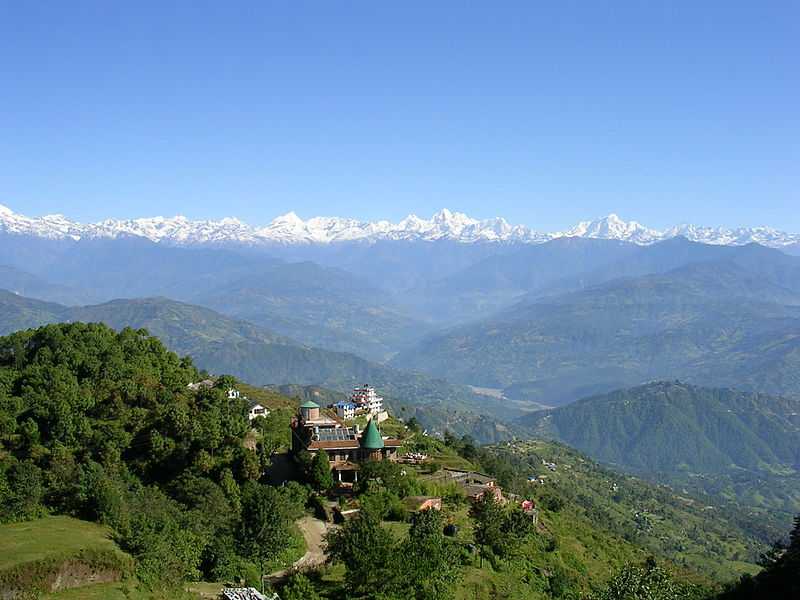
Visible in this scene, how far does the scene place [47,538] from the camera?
105ft

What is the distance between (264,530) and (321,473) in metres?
9.09

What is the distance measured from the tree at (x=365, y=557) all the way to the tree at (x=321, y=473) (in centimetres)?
958

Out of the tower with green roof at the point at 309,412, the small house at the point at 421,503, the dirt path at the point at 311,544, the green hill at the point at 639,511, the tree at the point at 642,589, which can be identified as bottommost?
the green hill at the point at 639,511

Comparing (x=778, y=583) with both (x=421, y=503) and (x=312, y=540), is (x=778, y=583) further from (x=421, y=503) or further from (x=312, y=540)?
(x=312, y=540)

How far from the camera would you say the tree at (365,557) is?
3341cm

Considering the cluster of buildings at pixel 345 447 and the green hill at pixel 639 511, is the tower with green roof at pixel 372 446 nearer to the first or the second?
the cluster of buildings at pixel 345 447

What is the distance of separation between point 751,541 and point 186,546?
12958 cm

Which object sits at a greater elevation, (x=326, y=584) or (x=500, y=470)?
(x=326, y=584)

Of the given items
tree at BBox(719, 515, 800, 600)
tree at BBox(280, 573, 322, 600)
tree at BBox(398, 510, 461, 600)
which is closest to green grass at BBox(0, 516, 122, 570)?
tree at BBox(280, 573, 322, 600)

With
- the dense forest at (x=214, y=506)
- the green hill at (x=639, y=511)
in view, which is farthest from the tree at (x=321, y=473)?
the green hill at (x=639, y=511)

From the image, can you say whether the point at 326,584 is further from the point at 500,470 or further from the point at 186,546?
the point at 500,470

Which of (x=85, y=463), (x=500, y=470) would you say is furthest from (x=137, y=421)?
(x=500, y=470)

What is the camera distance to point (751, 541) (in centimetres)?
13475

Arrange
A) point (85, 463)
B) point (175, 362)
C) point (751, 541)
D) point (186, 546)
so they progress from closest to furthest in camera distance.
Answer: point (186, 546) < point (85, 463) < point (175, 362) < point (751, 541)
